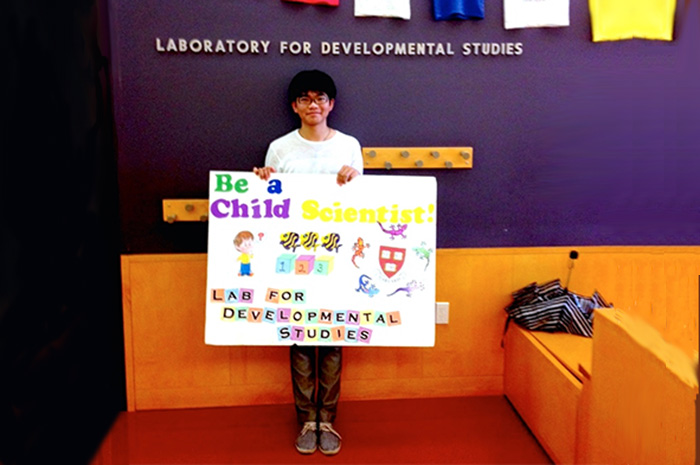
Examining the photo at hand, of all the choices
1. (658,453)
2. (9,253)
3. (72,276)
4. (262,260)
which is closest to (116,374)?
(262,260)

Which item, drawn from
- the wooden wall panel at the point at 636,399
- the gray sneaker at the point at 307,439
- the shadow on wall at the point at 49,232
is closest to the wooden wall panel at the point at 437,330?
the gray sneaker at the point at 307,439

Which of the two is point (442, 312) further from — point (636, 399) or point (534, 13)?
point (534, 13)

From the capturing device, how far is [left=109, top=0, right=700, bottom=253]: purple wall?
2.09 meters

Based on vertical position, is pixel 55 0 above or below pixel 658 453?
above

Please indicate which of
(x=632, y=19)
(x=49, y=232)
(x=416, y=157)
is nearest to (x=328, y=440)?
(x=416, y=157)

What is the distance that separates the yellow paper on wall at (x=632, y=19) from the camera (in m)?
2.17

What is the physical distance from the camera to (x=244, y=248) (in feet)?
6.19

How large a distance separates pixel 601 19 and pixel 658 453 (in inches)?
68.4

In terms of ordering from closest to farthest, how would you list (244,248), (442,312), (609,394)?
(609,394), (244,248), (442,312)

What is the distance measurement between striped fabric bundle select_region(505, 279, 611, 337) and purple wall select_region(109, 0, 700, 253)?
9.0 inches

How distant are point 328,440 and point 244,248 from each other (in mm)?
777

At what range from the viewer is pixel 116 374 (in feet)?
7.16

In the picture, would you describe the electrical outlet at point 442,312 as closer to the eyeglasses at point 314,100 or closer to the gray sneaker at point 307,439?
the gray sneaker at point 307,439

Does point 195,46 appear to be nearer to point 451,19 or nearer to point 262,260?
point 262,260
